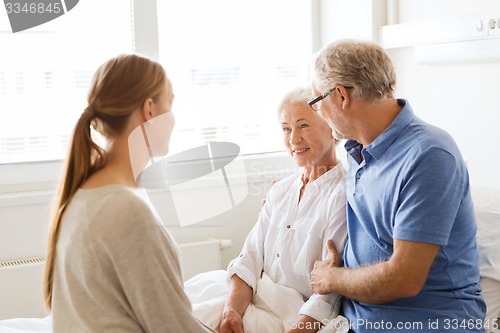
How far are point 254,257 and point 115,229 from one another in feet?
3.19

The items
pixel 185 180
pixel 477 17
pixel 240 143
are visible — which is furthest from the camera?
Answer: pixel 240 143

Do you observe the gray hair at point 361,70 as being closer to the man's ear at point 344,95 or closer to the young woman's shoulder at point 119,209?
the man's ear at point 344,95

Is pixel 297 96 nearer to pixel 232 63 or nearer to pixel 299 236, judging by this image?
pixel 299 236

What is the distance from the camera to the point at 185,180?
119 inches

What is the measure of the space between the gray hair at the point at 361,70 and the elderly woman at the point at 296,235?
1.03 ft

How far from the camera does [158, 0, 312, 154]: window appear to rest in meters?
3.09

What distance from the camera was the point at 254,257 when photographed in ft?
7.34

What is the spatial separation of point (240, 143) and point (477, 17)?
1.28 meters

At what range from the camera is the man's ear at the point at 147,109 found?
144 centimetres

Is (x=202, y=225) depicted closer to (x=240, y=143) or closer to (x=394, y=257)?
(x=240, y=143)

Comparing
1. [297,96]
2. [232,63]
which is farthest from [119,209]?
[232,63]

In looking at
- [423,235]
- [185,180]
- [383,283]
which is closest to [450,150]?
[423,235]

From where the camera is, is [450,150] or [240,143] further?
[240,143]

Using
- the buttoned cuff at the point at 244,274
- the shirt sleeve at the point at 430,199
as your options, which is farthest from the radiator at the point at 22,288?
the shirt sleeve at the point at 430,199
